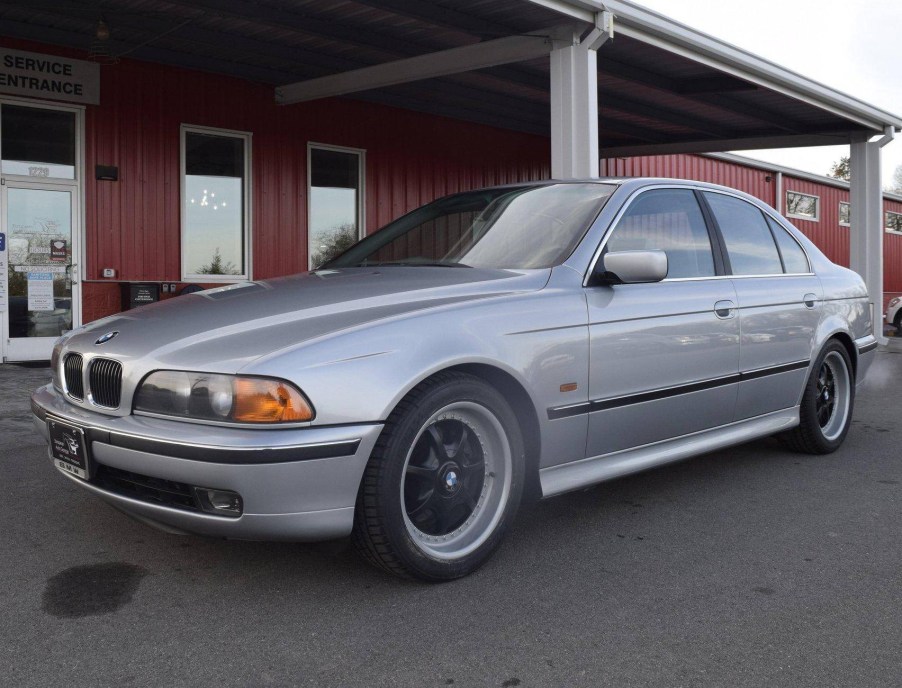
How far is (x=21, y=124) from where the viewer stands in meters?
9.25

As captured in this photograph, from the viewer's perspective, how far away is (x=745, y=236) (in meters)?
4.64

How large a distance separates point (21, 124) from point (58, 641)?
821 cm

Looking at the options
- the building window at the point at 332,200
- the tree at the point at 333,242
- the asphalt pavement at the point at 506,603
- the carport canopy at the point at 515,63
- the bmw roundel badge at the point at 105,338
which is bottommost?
the asphalt pavement at the point at 506,603

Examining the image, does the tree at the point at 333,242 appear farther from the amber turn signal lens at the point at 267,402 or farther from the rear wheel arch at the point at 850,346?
the amber turn signal lens at the point at 267,402

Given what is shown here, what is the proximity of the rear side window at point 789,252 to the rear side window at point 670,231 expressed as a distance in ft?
2.59

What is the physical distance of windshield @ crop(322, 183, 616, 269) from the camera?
370cm

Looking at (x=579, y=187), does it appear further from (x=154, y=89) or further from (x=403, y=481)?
(x=154, y=89)

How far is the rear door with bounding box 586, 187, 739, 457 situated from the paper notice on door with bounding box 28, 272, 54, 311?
7.62 meters

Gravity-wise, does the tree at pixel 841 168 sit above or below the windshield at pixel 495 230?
above

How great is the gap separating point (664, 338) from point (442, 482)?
1310 mm

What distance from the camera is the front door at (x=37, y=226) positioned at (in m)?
9.23

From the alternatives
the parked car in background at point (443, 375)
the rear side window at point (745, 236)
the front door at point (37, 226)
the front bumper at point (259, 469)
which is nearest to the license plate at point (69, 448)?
the parked car in background at point (443, 375)

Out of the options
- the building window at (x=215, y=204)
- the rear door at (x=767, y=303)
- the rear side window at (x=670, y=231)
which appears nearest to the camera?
the rear side window at (x=670, y=231)

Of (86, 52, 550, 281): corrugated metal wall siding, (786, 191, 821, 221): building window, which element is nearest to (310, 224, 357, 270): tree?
(86, 52, 550, 281): corrugated metal wall siding
